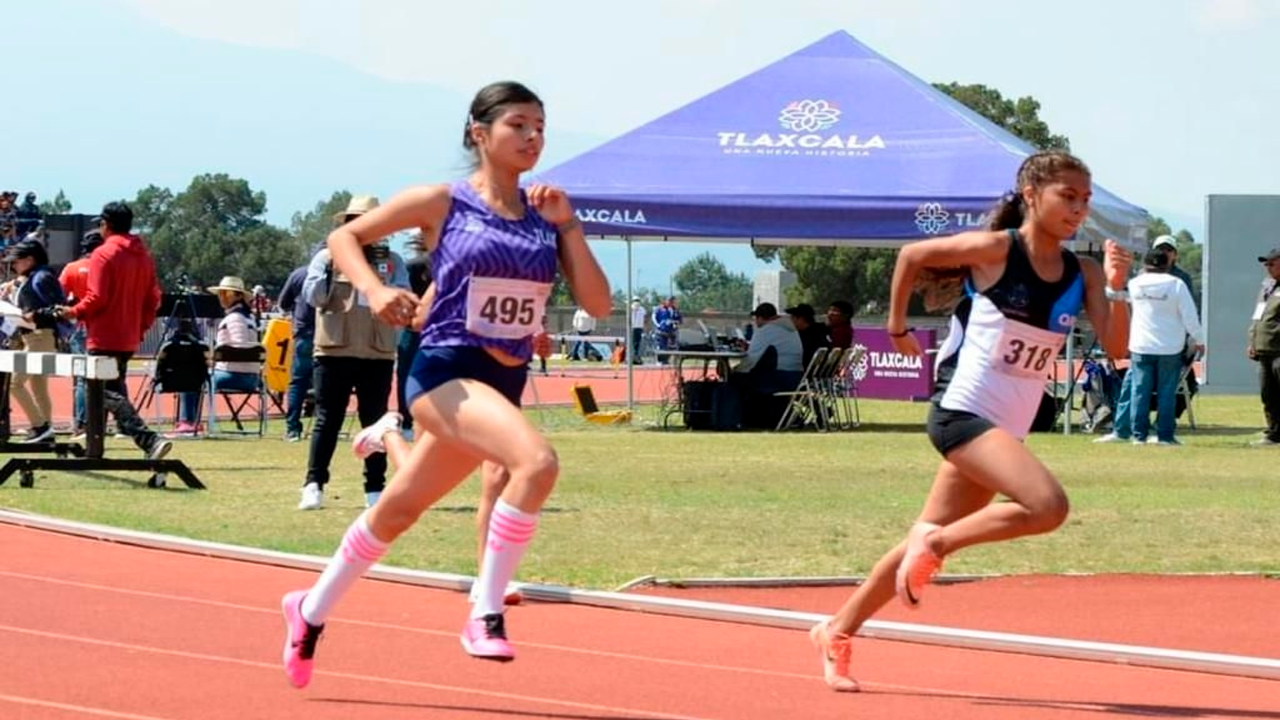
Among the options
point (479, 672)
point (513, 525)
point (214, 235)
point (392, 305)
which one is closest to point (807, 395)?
point (479, 672)

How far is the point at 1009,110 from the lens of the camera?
8250 centimetres

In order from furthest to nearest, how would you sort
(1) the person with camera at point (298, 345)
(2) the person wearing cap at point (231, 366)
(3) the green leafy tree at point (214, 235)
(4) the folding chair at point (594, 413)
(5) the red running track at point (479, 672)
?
1. (3) the green leafy tree at point (214, 235)
2. (4) the folding chair at point (594, 413)
3. (2) the person wearing cap at point (231, 366)
4. (1) the person with camera at point (298, 345)
5. (5) the red running track at point (479, 672)

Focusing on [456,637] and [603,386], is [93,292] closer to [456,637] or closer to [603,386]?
[456,637]

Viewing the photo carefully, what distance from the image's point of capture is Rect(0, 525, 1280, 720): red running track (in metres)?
7.34

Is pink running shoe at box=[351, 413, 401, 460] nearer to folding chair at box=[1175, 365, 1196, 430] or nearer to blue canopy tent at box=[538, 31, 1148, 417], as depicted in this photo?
blue canopy tent at box=[538, 31, 1148, 417]

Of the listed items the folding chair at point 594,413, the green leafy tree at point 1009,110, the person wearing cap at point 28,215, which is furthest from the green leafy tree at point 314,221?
the folding chair at point 594,413

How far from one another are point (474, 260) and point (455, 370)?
1.19ft

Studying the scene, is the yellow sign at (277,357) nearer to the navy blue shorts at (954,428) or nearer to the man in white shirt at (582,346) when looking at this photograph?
the navy blue shorts at (954,428)

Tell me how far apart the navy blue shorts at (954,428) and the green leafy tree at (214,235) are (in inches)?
4147

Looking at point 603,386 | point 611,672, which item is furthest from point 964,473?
point 603,386

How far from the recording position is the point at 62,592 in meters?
10.1

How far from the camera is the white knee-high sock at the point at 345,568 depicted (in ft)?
24.4

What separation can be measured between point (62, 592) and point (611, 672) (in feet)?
10.3

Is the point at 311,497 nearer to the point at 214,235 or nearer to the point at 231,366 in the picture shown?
the point at 231,366
